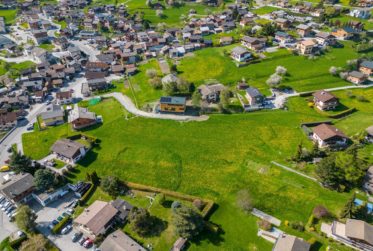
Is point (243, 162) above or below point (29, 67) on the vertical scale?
below

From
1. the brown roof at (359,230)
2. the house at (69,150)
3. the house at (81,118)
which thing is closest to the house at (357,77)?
the brown roof at (359,230)

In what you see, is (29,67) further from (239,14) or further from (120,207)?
(239,14)

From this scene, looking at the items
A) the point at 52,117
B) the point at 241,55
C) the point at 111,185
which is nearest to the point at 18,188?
the point at 111,185

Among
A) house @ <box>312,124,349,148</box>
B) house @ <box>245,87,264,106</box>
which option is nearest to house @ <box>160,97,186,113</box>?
house @ <box>245,87,264,106</box>

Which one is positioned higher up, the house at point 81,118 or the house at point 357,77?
the house at point 81,118

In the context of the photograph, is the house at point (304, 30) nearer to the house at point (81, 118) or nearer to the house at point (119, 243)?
the house at point (81, 118)

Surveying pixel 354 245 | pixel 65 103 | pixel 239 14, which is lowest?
pixel 354 245

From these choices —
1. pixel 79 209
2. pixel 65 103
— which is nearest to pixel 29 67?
pixel 65 103
